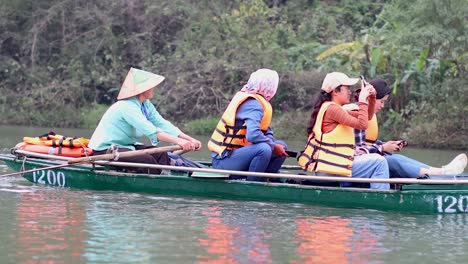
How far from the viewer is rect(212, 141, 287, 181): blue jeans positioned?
368 inches

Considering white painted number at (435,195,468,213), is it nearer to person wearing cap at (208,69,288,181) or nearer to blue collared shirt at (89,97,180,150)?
person wearing cap at (208,69,288,181)

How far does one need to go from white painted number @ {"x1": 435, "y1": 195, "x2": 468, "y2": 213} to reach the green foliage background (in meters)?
7.50

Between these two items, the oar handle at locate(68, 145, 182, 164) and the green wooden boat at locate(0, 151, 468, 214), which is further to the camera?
the oar handle at locate(68, 145, 182, 164)

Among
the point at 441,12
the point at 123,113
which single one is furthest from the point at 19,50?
the point at 123,113

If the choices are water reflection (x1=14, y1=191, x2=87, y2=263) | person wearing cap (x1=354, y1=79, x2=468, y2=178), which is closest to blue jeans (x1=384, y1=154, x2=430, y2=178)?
person wearing cap (x1=354, y1=79, x2=468, y2=178)

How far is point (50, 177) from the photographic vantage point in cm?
1043

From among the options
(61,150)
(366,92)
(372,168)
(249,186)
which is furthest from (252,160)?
(61,150)

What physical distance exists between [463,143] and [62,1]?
951cm

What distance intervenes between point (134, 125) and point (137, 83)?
0.38 m

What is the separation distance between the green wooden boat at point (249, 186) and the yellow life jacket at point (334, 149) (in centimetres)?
14

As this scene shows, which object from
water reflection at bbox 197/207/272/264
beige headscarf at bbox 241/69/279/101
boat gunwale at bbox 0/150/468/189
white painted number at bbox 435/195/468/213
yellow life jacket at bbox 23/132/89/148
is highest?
Result: beige headscarf at bbox 241/69/279/101

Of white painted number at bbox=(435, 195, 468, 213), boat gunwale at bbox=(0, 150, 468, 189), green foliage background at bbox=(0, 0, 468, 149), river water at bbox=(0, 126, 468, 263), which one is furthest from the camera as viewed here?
green foliage background at bbox=(0, 0, 468, 149)

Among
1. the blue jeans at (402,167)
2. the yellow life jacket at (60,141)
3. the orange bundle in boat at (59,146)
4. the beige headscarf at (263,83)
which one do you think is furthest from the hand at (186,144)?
the blue jeans at (402,167)

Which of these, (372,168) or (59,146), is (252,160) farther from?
(59,146)
